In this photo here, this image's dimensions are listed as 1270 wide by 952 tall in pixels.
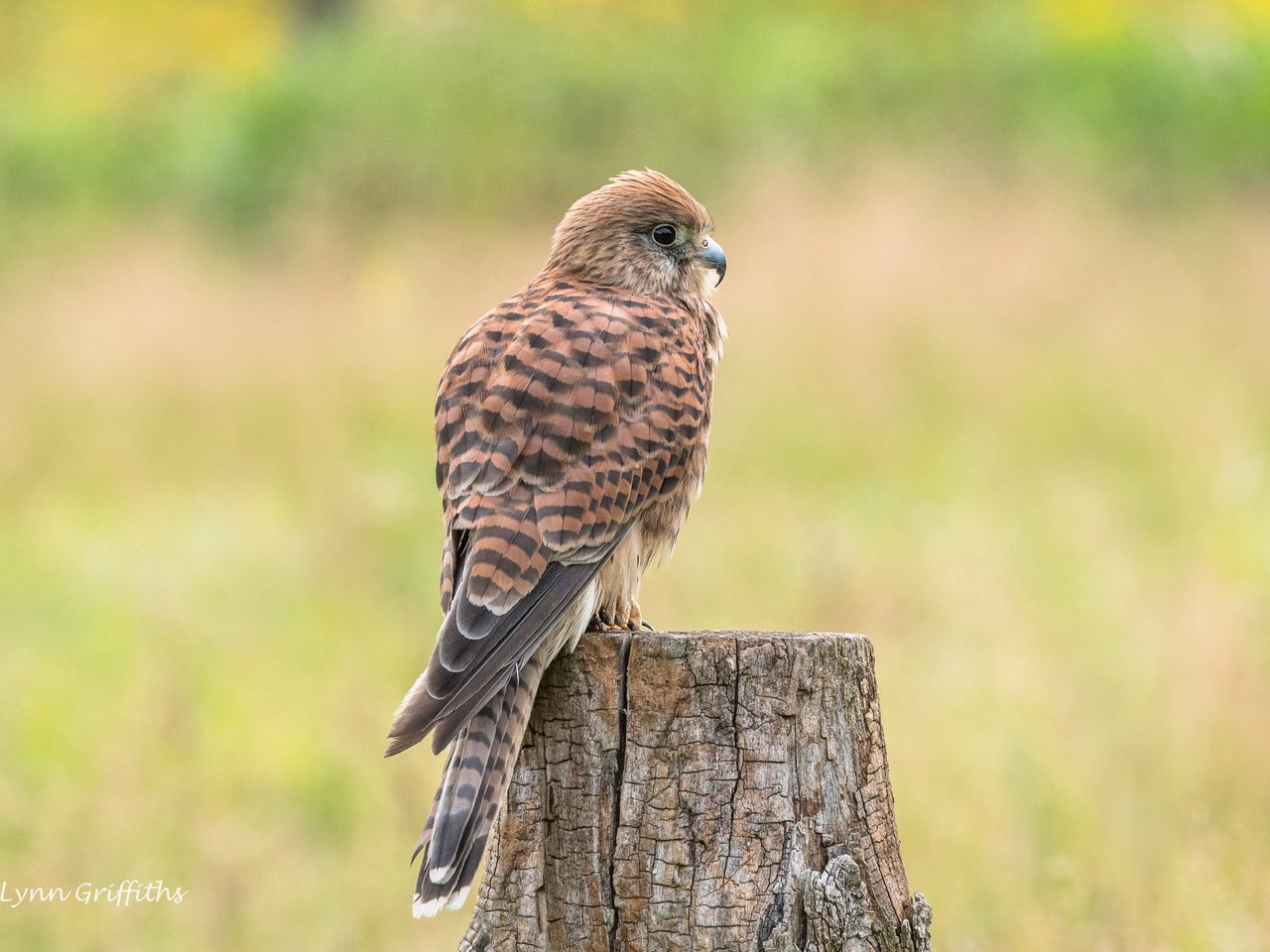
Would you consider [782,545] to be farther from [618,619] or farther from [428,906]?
[428,906]

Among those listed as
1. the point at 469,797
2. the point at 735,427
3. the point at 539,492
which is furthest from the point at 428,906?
the point at 735,427

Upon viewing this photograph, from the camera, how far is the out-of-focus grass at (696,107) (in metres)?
13.4

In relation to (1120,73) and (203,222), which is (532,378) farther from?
(203,222)

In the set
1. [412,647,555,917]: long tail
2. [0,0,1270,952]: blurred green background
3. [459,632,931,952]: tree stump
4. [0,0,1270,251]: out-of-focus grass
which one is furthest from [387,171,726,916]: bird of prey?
[0,0,1270,251]: out-of-focus grass

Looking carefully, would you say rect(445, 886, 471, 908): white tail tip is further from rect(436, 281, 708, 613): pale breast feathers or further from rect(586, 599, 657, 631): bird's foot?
rect(586, 599, 657, 631): bird's foot

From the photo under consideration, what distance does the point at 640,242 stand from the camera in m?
3.85

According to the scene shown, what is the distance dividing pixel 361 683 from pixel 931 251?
19.6ft

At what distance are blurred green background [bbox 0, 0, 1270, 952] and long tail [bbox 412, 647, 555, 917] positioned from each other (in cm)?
148

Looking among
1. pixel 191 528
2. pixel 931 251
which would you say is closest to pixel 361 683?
pixel 191 528

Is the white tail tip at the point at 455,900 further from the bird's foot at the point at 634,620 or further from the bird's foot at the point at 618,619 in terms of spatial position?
the bird's foot at the point at 634,620

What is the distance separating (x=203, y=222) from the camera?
615 inches

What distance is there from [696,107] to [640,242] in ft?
34.7

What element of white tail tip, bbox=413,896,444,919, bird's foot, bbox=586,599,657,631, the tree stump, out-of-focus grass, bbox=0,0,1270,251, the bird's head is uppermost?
out-of-focus grass, bbox=0,0,1270,251

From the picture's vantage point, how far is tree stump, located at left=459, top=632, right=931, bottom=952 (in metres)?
2.60
